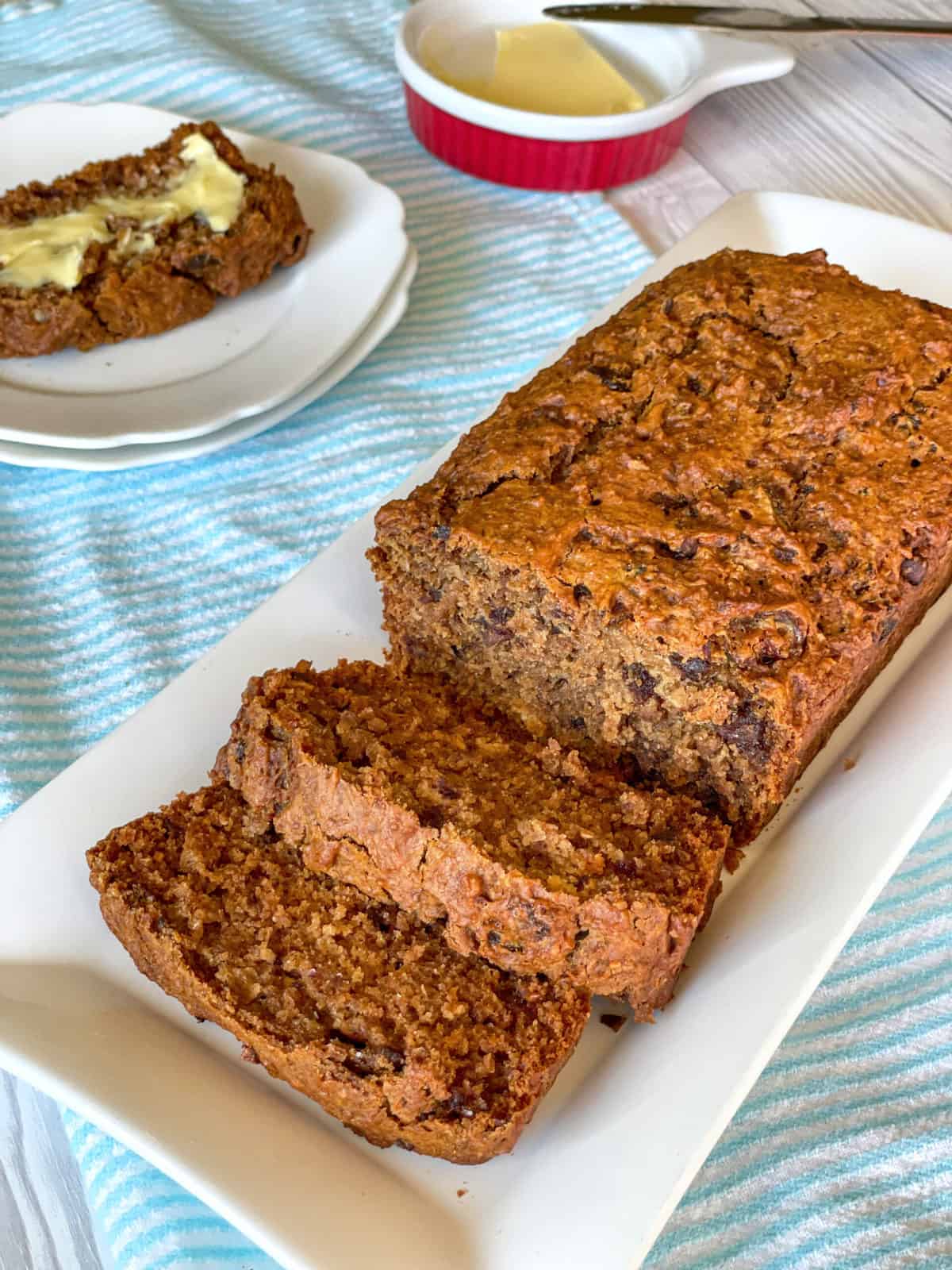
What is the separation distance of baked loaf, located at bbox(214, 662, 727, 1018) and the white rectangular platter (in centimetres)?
13

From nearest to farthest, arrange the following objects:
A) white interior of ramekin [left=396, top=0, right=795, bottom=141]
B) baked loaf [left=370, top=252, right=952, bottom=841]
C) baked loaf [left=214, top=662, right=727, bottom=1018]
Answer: baked loaf [left=214, top=662, right=727, bottom=1018], baked loaf [left=370, top=252, right=952, bottom=841], white interior of ramekin [left=396, top=0, right=795, bottom=141]

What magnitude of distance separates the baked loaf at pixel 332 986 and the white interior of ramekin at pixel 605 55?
2.53m

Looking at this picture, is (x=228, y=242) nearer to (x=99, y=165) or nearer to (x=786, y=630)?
(x=99, y=165)

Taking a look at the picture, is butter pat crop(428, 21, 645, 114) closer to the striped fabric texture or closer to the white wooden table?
the white wooden table

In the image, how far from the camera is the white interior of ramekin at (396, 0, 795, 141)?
3.72m

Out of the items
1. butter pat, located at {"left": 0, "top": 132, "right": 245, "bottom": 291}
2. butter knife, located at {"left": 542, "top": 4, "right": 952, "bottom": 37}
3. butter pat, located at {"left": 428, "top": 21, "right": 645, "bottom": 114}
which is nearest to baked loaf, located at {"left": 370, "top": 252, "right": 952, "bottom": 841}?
butter pat, located at {"left": 0, "top": 132, "right": 245, "bottom": 291}

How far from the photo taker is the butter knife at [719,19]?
3.91 m

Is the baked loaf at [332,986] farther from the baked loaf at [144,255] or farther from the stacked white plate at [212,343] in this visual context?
the baked loaf at [144,255]

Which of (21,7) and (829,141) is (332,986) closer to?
(829,141)

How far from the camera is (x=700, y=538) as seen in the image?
2.10 m

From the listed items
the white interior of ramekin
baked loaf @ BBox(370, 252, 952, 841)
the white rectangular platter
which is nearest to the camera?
the white rectangular platter

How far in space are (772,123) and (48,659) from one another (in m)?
3.21

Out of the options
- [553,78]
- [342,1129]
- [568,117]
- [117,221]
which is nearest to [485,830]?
[342,1129]

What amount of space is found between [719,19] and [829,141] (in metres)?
0.60
